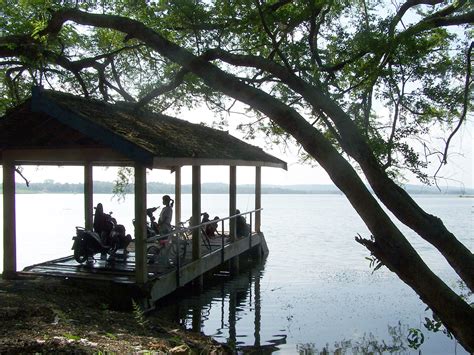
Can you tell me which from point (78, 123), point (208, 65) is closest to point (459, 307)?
point (208, 65)

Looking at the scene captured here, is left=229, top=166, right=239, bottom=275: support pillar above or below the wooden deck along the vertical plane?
above

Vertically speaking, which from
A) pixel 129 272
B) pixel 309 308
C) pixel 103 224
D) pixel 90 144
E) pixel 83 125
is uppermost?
pixel 83 125

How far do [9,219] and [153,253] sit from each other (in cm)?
319

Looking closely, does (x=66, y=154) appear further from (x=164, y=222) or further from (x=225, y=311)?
(x=225, y=311)

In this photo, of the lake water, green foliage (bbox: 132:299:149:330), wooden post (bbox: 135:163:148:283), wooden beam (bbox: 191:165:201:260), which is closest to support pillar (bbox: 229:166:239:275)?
the lake water

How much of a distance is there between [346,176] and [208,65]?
7.42ft

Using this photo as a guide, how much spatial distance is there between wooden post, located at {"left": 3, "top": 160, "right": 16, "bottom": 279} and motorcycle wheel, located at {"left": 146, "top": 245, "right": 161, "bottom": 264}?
271 cm

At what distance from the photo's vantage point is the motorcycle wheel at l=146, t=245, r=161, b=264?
12047mm

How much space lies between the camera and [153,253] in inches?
491

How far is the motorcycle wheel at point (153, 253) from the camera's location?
12047 mm

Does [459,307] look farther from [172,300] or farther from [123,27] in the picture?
[172,300]

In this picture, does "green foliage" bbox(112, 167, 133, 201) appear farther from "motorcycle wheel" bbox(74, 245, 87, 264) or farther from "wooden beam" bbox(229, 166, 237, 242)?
"motorcycle wheel" bbox(74, 245, 87, 264)

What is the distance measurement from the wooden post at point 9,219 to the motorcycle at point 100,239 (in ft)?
3.91

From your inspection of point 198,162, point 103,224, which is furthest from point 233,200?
point 103,224
